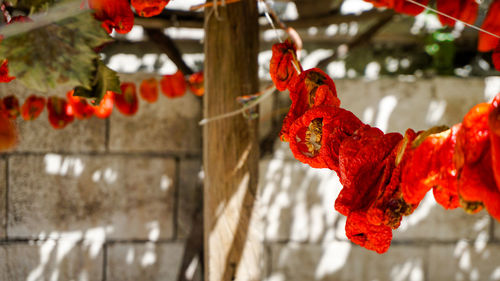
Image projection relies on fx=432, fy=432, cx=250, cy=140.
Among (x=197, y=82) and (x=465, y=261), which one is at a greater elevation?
(x=197, y=82)

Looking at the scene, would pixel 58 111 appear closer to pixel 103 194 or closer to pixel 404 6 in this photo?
pixel 103 194

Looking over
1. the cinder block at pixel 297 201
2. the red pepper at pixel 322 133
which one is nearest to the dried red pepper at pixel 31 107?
the cinder block at pixel 297 201

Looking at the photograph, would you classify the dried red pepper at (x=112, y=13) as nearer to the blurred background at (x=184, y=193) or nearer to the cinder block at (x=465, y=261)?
the blurred background at (x=184, y=193)

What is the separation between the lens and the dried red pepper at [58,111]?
2357mm

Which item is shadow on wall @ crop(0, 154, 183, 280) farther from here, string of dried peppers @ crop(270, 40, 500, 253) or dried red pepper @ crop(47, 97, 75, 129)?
string of dried peppers @ crop(270, 40, 500, 253)

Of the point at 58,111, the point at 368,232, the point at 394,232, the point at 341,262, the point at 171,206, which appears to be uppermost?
the point at 368,232

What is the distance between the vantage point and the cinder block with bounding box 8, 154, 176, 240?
2707 mm

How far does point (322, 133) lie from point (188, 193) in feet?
6.41

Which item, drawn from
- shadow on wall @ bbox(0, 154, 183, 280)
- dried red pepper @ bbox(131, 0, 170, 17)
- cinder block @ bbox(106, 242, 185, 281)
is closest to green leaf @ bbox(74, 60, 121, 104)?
dried red pepper @ bbox(131, 0, 170, 17)

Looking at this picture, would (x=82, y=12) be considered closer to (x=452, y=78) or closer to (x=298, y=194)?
(x=298, y=194)

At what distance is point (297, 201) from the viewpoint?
287 cm

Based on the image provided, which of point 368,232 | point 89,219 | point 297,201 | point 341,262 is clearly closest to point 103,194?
point 89,219

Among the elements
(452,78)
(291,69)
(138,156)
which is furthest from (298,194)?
(291,69)

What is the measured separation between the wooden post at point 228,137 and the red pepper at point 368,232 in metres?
0.79
